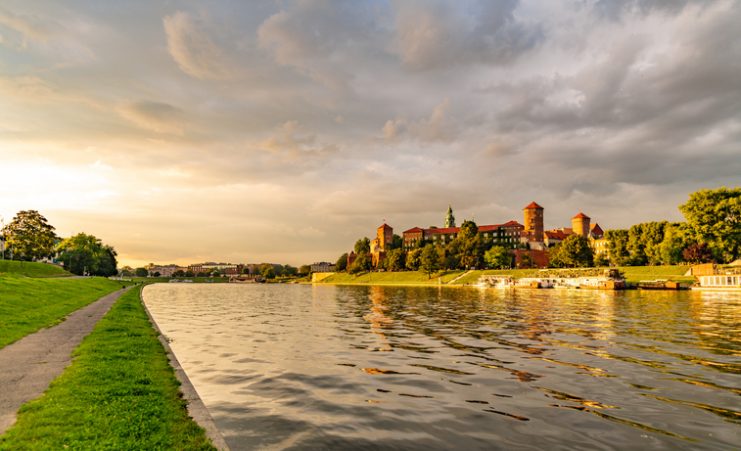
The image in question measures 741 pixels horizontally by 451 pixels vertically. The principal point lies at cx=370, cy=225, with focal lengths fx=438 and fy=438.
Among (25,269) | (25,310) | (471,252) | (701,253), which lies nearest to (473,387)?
(25,310)

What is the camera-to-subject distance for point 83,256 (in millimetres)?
159125

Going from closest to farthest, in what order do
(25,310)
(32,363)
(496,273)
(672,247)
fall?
1. (32,363)
2. (25,310)
3. (672,247)
4. (496,273)

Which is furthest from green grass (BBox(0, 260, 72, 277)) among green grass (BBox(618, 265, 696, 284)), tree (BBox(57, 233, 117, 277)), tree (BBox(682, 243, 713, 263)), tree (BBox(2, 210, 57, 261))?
tree (BBox(682, 243, 713, 263))

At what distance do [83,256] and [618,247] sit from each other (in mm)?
185434

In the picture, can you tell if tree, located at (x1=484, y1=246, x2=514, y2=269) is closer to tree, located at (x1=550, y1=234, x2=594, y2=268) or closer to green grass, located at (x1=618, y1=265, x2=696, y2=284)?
tree, located at (x1=550, y1=234, x2=594, y2=268)

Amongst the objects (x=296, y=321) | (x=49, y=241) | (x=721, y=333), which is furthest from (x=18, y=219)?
(x=721, y=333)

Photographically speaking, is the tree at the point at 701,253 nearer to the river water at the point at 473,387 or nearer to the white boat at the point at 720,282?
the white boat at the point at 720,282

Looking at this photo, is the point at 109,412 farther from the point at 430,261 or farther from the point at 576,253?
the point at 430,261

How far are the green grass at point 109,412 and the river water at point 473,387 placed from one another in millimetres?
1552

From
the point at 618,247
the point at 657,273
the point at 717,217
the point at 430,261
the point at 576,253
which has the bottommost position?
the point at 657,273

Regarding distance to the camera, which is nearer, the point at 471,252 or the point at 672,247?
the point at 672,247

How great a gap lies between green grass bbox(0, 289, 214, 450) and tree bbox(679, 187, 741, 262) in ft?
390

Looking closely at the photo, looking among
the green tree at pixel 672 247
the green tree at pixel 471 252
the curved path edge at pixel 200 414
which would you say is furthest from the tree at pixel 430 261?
the curved path edge at pixel 200 414

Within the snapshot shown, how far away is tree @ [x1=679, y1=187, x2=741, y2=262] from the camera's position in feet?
322
